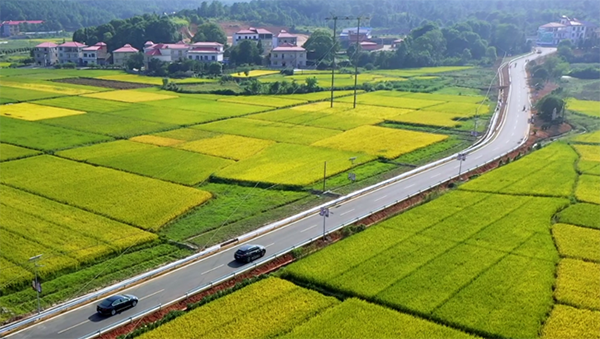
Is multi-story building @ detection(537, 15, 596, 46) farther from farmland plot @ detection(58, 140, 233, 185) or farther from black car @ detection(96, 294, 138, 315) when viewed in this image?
black car @ detection(96, 294, 138, 315)

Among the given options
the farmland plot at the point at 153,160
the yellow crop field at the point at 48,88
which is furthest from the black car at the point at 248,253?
the yellow crop field at the point at 48,88

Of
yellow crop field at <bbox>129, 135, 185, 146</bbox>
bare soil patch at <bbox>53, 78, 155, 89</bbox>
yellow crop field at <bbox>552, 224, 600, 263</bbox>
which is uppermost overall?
yellow crop field at <bbox>552, 224, 600, 263</bbox>

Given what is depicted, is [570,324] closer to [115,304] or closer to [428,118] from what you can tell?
[115,304]

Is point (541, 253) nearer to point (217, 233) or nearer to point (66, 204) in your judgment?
point (217, 233)

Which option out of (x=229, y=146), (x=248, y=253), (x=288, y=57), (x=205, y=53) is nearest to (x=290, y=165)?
(x=229, y=146)

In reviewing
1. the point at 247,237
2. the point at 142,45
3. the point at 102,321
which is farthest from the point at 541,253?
the point at 142,45

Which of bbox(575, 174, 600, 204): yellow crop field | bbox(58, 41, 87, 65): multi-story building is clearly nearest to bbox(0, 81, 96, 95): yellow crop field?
bbox(58, 41, 87, 65): multi-story building
